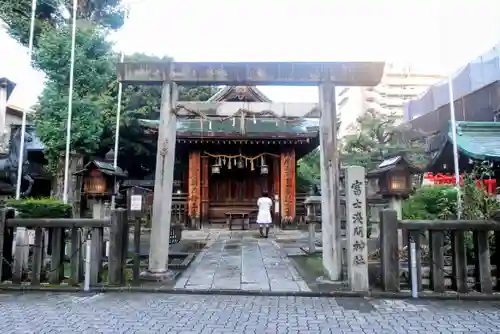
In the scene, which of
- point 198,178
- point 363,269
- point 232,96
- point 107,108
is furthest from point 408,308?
point 107,108

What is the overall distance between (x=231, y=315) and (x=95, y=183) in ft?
20.5

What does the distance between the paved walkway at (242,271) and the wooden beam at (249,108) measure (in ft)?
11.0

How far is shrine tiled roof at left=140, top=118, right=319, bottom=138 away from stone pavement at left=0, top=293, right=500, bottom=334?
11486mm

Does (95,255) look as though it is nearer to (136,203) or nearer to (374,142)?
(136,203)

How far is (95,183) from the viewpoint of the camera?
9.95 meters

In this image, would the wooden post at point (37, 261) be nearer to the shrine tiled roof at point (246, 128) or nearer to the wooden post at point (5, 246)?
the wooden post at point (5, 246)

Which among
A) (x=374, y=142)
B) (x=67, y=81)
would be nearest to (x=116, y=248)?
(x=67, y=81)

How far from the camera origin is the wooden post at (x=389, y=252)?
633 cm

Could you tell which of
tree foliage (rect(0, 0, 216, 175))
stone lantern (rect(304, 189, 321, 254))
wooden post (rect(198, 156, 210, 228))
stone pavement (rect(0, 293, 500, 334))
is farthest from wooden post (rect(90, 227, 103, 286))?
wooden post (rect(198, 156, 210, 228))

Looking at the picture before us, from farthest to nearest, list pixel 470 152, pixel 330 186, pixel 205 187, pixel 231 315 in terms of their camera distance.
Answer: pixel 205 187 < pixel 470 152 < pixel 330 186 < pixel 231 315

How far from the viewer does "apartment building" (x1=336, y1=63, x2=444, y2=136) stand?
202 ft

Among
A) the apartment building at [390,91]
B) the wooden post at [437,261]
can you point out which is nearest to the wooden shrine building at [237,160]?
the wooden post at [437,261]

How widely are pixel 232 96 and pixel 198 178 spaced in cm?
504

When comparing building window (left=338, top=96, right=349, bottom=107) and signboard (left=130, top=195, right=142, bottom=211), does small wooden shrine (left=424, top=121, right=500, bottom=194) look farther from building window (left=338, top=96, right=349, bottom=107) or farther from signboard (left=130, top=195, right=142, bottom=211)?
building window (left=338, top=96, right=349, bottom=107)
